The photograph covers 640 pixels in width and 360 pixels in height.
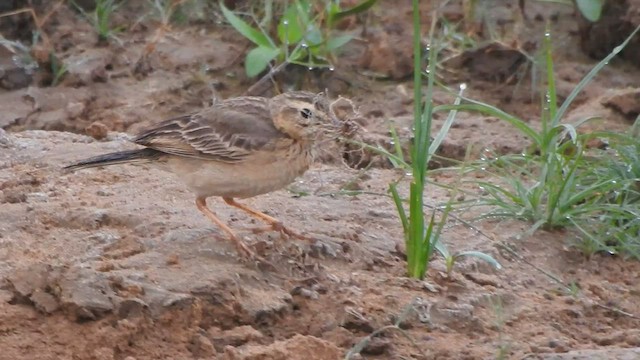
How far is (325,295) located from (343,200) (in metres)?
1.39

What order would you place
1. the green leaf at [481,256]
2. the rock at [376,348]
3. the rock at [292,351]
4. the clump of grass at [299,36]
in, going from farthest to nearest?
the clump of grass at [299,36]
the green leaf at [481,256]
the rock at [376,348]
the rock at [292,351]

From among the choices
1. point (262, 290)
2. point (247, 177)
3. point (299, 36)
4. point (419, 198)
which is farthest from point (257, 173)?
point (299, 36)

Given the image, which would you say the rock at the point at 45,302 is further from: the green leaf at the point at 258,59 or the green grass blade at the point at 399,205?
the green leaf at the point at 258,59

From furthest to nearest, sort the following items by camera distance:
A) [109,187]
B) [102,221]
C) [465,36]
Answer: [465,36] → [109,187] → [102,221]

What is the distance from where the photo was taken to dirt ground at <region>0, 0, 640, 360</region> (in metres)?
5.36

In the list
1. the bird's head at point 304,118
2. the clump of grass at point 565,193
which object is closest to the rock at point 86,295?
the bird's head at point 304,118

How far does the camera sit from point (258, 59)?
8766 mm

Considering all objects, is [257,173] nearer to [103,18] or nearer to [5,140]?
[5,140]

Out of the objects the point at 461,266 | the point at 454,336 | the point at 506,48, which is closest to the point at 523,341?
the point at 454,336

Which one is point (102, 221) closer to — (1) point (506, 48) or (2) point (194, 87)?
(2) point (194, 87)

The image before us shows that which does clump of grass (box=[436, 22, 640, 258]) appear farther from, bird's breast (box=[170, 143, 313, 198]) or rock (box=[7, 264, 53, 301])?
rock (box=[7, 264, 53, 301])

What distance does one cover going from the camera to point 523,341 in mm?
5512

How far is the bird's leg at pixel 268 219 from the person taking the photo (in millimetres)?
6130

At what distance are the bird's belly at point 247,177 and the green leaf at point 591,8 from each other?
326 centimetres
